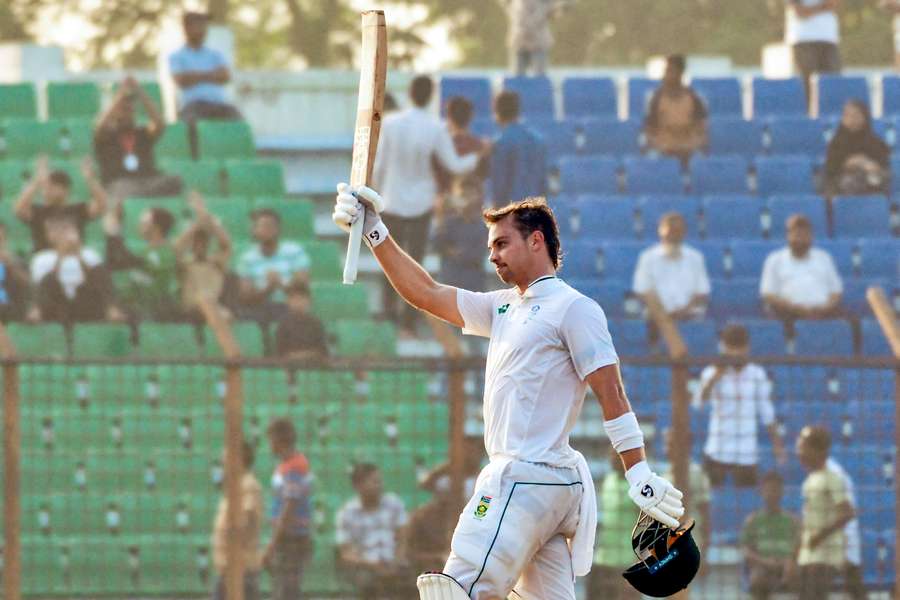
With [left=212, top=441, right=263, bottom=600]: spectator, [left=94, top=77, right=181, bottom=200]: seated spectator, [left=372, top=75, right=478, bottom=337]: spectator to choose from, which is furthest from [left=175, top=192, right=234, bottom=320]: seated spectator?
[left=212, top=441, right=263, bottom=600]: spectator

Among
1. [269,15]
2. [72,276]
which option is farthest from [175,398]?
[269,15]

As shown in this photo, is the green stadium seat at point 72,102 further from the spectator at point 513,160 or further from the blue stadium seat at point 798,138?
the blue stadium seat at point 798,138

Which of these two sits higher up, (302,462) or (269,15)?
(269,15)

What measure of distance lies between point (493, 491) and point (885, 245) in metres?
9.52

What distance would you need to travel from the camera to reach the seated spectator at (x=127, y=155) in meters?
15.5

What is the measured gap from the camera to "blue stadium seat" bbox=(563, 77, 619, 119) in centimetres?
1764

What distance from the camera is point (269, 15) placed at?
122 ft

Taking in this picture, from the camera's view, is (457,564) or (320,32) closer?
(457,564)

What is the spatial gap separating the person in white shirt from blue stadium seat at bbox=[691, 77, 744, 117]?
4126 mm

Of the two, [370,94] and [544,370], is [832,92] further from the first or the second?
[544,370]

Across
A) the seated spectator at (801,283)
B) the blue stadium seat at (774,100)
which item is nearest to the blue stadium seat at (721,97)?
the blue stadium seat at (774,100)

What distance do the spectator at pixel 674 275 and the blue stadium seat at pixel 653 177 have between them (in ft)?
7.41

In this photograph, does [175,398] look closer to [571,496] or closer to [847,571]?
[847,571]

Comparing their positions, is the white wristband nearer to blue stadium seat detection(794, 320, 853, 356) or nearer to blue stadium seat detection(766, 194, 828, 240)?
blue stadium seat detection(794, 320, 853, 356)
